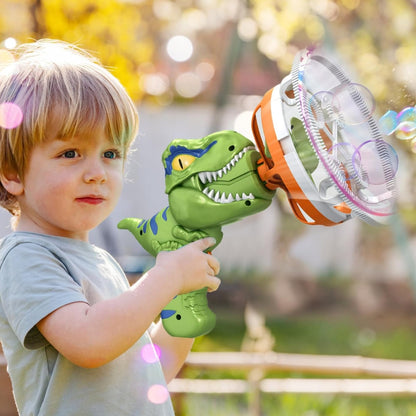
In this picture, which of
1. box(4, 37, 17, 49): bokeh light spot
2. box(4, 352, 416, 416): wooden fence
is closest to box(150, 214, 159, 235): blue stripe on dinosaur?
box(4, 37, 17, 49): bokeh light spot

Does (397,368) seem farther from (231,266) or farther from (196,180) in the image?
(231,266)

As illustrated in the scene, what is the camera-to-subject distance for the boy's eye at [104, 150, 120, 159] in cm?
96

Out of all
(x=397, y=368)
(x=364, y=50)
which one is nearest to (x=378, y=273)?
(x=364, y=50)

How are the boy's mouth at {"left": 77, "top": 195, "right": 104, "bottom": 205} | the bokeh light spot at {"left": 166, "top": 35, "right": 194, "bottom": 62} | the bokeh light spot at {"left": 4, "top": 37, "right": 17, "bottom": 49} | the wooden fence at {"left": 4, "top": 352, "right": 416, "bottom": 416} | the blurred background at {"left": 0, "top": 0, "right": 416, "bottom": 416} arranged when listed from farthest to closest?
the bokeh light spot at {"left": 166, "top": 35, "right": 194, "bottom": 62}, the blurred background at {"left": 0, "top": 0, "right": 416, "bottom": 416}, the wooden fence at {"left": 4, "top": 352, "right": 416, "bottom": 416}, the bokeh light spot at {"left": 4, "top": 37, "right": 17, "bottom": 49}, the boy's mouth at {"left": 77, "top": 195, "right": 104, "bottom": 205}

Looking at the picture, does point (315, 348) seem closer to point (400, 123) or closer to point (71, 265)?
point (400, 123)

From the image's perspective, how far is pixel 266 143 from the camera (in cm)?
88

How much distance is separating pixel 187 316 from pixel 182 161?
0.76 ft

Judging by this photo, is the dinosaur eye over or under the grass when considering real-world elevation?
over

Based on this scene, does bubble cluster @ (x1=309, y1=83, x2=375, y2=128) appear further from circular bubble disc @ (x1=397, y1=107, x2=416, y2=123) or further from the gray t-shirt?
the gray t-shirt

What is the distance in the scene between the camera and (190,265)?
90 centimetres

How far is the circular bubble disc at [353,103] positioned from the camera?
3.08ft

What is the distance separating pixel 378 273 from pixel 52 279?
4.63 meters

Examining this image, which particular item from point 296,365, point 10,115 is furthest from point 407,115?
point 296,365

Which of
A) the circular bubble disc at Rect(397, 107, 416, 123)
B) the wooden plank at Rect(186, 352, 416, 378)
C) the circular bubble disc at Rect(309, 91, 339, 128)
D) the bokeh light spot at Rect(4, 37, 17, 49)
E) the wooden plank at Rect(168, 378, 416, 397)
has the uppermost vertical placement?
the circular bubble disc at Rect(309, 91, 339, 128)
